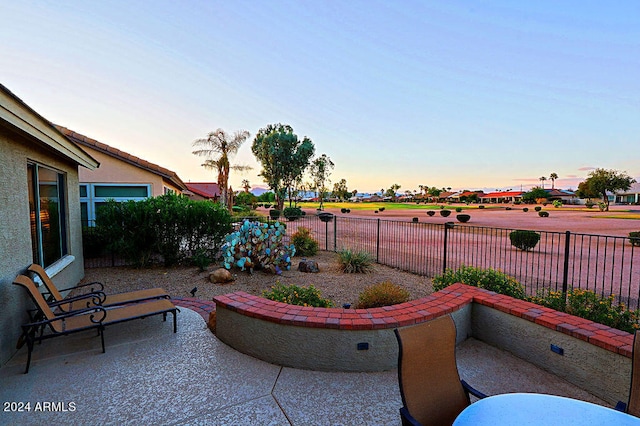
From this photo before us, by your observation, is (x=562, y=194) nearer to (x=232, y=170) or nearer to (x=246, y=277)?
(x=232, y=170)

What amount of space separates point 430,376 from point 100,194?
12025 millimetres

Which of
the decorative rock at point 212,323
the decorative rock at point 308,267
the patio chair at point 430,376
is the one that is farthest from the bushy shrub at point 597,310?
the decorative rock at point 308,267

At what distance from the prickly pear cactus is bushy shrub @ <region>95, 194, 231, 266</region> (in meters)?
1.15

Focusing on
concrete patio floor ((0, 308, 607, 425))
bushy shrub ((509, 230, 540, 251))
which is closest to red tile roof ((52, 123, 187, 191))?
concrete patio floor ((0, 308, 607, 425))

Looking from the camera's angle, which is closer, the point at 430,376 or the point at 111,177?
the point at 430,376

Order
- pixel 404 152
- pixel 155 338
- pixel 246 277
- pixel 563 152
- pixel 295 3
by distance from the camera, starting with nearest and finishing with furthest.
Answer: pixel 155 338
pixel 246 277
pixel 295 3
pixel 563 152
pixel 404 152

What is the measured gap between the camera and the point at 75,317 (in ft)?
11.5

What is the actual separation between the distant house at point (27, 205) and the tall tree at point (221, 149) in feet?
66.1

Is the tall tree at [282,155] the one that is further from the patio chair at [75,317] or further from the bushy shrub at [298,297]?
the patio chair at [75,317]

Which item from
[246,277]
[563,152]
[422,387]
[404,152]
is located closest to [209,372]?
[422,387]

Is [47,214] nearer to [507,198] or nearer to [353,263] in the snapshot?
[353,263]

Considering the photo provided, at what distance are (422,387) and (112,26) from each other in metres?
9.77

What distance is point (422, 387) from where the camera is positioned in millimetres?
1825

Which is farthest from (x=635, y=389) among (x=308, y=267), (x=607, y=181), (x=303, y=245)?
(x=607, y=181)
